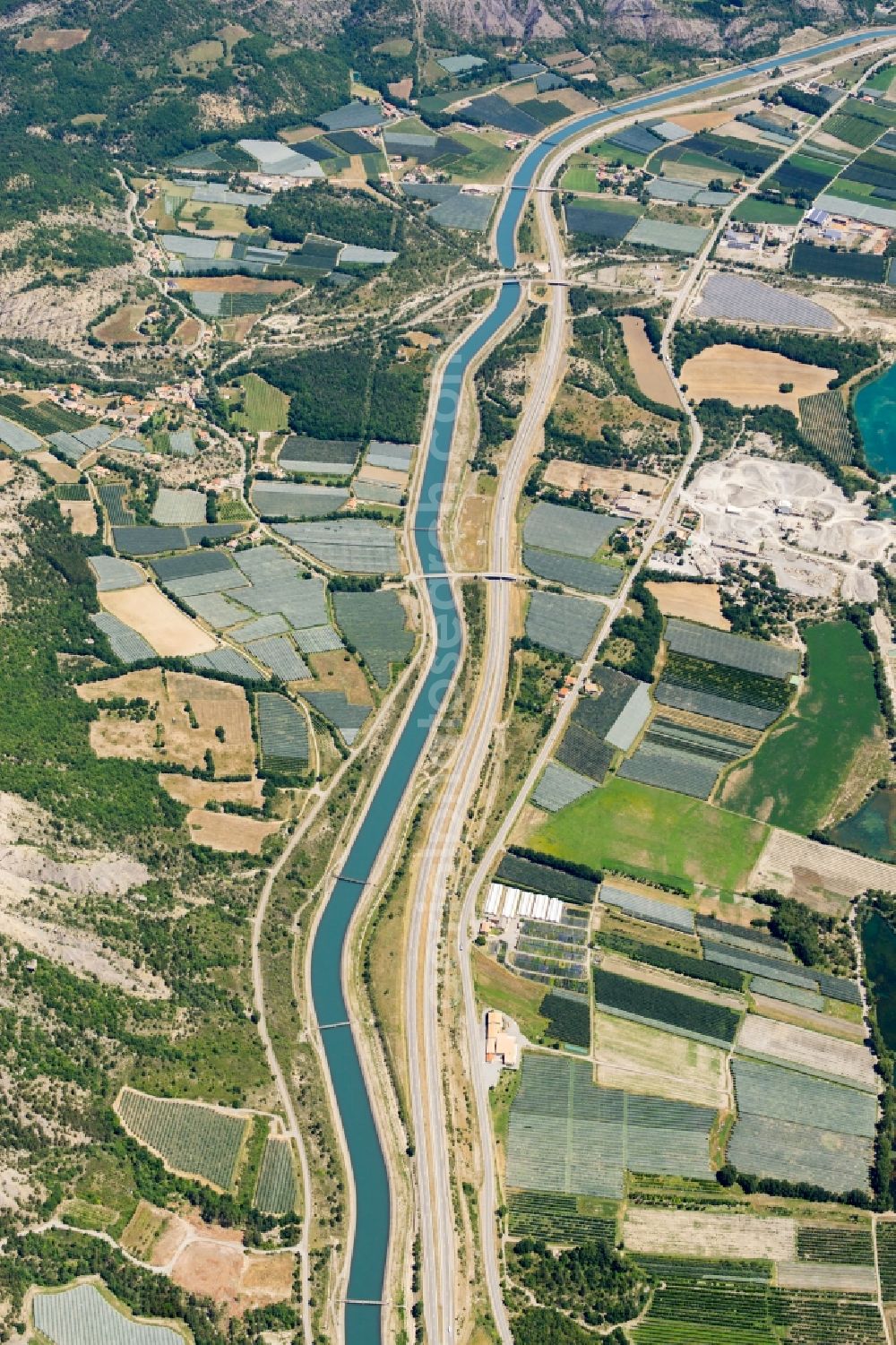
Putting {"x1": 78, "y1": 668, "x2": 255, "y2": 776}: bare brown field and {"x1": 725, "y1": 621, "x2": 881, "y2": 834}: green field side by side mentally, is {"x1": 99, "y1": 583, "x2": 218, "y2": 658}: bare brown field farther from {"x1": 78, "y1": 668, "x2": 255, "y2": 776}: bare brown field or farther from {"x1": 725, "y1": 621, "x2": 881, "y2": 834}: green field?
{"x1": 725, "y1": 621, "x2": 881, "y2": 834}: green field

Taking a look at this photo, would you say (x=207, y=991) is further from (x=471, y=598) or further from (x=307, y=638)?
(x=471, y=598)

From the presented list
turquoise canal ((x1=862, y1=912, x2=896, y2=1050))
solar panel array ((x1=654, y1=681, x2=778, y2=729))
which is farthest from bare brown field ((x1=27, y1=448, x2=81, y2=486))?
turquoise canal ((x1=862, y1=912, x2=896, y2=1050))

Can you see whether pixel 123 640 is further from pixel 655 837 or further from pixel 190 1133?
pixel 655 837

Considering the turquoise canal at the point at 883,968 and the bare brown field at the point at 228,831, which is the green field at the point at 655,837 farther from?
the bare brown field at the point at 228,831

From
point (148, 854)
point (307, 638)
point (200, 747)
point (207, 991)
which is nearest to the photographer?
point (207, 991)

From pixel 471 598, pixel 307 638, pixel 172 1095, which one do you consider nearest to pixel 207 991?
pixel 172 1095

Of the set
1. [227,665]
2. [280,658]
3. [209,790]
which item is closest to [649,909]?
[209,790]

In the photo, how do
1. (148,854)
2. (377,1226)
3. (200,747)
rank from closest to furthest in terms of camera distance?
(377,1226)
(148,854)
(200,747)
